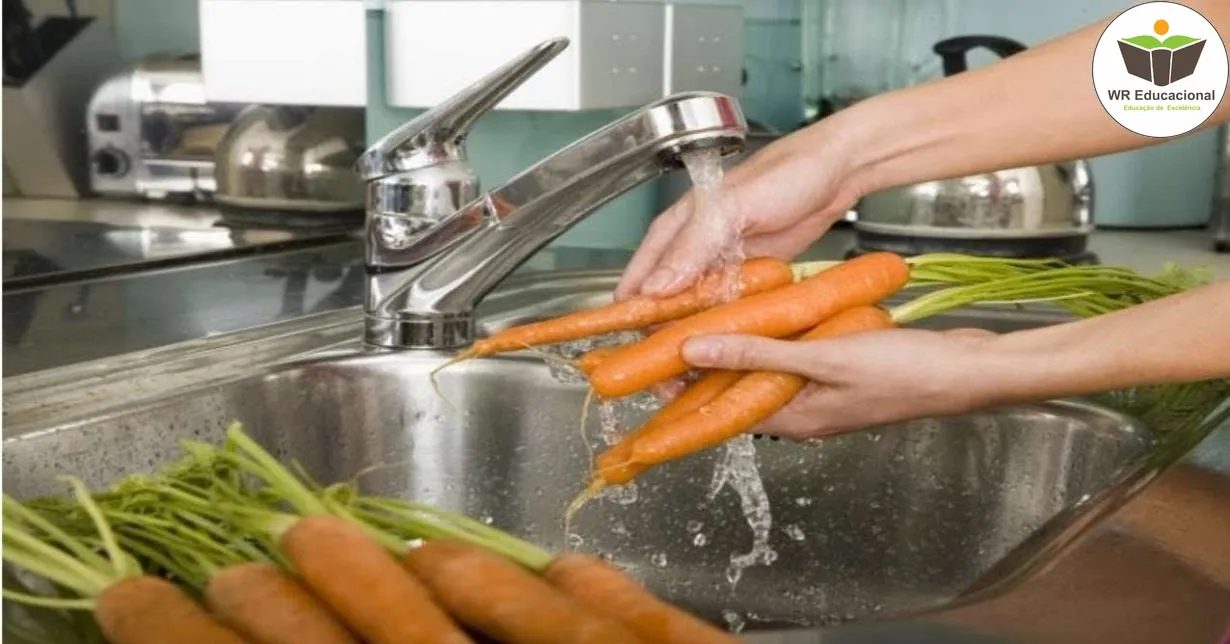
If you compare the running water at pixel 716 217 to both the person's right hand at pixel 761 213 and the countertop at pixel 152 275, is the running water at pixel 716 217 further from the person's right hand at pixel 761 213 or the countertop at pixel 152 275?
the countertop at pixel 152 275

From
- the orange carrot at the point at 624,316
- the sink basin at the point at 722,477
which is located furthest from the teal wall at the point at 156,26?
the orange carrot at the point at 624,316

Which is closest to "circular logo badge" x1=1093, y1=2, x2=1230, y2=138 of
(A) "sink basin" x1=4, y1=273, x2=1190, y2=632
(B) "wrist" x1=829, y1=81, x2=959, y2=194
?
(B) "wrist" x1=829, y1=81, x2=959, y2=194

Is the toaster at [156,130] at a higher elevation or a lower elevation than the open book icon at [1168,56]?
lower

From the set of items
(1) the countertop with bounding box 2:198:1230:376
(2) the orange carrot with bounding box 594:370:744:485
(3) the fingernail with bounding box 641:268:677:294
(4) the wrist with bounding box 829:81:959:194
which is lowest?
(2) the orange carrot with bounding box 594:370:744:485

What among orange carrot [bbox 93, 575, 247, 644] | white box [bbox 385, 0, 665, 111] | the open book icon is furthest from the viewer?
white box [bbox 385, 0, 665, 111]

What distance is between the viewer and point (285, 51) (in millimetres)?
1384

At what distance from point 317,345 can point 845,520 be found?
40 cm

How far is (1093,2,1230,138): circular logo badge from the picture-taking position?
41.8 inches

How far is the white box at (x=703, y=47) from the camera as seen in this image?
1.70 m

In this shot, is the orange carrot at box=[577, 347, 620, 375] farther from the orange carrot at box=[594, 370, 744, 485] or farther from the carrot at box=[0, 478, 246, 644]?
the carrot at box=[0, 478, 246, 644]

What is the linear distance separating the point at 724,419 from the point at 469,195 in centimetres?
26

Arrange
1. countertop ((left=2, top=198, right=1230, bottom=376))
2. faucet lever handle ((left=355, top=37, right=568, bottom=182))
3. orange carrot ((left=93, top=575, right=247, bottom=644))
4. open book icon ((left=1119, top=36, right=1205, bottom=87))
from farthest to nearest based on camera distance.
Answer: open book icon ((left=1119, top=36, right=1205, bottom=87)) → countertop ((left=2, top=198, right=1230, bottom=376)) → faucet lever handle ((left=355, top=37, right=568, bottom=182)) → orange carrot ((left=93, top=575, right=247, bottom=644))

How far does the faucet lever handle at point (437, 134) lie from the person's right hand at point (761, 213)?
0.14 meters

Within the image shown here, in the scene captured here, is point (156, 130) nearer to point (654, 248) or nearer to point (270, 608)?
point (654, 248)
